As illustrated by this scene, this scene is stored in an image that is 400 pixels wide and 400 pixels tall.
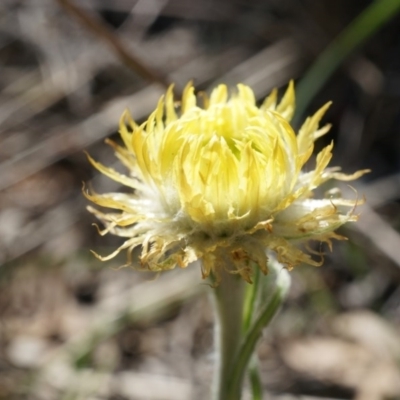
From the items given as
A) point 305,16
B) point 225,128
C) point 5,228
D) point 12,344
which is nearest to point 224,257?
Answer: point 225,128

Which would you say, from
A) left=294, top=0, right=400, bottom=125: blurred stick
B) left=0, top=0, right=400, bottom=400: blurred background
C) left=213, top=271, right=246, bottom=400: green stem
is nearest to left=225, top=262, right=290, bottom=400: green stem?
left=213, top=271, right=246, bottom=400: green stem

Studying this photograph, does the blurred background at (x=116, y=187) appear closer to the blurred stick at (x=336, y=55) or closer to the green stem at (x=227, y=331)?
the blurred stick at (x=336, y=55)

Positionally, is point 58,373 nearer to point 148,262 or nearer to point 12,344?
point 12,344

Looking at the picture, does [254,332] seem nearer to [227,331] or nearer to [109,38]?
[227,331]

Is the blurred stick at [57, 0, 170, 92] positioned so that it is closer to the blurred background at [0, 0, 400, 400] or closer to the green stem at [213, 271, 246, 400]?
the blurred background at [0, 0, 400, 400]

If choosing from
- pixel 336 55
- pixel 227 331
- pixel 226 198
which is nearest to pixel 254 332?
pixel 227 331

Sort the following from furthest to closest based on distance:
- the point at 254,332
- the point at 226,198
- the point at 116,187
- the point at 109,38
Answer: the point at 116,187
the point at 109,38
the point at 254,332
the point at 226,198
